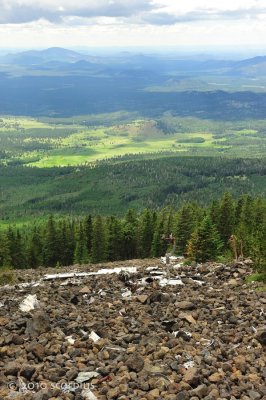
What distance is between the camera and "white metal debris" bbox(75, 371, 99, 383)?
1588cm

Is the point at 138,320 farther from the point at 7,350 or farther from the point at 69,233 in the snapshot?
the point at 69,233

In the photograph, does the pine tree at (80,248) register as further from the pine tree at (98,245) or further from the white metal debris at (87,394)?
the white metal debris at (87,394)

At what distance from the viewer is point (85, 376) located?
1611 centimetres

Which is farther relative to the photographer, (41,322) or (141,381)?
(41,322)

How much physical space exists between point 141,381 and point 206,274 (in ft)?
65.7

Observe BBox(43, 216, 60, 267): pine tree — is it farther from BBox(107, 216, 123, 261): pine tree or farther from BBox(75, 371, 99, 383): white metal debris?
BBox(75, 371, 99, 383): white metal debris

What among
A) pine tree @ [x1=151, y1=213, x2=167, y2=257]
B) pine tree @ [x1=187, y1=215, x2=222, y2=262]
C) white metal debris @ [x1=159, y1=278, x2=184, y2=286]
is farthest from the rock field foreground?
pine tree @ [x1=151, y1=213, x2=167, y2=257]

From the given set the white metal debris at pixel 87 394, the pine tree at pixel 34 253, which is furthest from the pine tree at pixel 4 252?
the white metal debris at pixel 87 394

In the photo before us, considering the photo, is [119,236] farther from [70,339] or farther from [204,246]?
[70,339]

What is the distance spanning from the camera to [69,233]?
10738 centimetres

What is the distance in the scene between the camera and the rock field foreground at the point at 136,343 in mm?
15180

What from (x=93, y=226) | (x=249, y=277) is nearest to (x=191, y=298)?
(x=249, y=277)

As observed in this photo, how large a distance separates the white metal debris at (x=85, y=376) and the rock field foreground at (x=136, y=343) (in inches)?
1.4

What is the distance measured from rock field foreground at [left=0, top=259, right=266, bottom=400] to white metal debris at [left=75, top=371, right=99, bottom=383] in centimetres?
3
